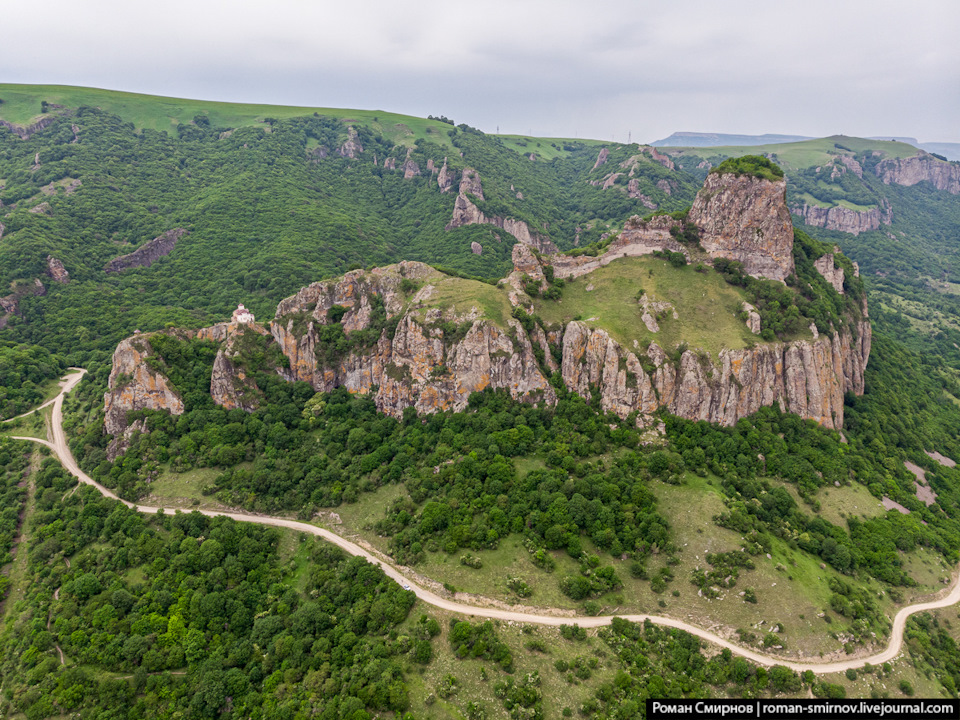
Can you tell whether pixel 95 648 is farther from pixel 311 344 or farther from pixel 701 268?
pixel 701 268

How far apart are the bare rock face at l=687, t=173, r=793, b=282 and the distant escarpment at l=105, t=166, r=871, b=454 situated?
28 cm

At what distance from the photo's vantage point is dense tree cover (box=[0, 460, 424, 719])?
5112 cm

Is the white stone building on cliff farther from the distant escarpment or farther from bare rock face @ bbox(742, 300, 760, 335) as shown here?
bare rock face @ bbox(742, 300, 760, 335)

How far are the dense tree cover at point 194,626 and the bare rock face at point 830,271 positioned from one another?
11777 centimetres

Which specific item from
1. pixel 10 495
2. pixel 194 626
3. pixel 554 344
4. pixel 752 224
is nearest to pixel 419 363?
pixel 554 344

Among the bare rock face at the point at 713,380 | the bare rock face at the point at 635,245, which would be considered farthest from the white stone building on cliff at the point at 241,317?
the bare rock face at the point at 713,380

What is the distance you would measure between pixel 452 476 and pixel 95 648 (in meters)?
53.0

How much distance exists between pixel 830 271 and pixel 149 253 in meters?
217

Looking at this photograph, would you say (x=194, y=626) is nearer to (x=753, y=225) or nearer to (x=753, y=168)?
(x=753, y=225)

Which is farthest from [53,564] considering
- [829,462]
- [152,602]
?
[829,462]

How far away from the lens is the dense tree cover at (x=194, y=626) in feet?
168

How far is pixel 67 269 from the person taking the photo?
138 m

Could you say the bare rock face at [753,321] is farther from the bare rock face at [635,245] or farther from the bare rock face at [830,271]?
the bare rock face at [830,271]

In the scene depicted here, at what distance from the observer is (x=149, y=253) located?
517ft
